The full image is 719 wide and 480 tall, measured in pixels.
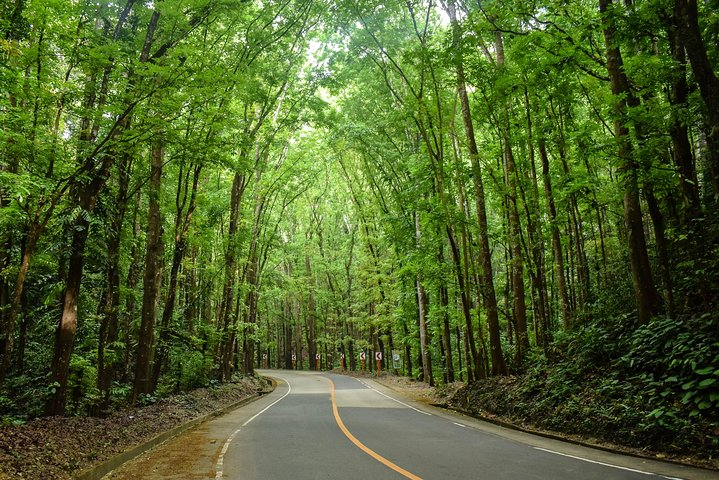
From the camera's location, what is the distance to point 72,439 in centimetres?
792

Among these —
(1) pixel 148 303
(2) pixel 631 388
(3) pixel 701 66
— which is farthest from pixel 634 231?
(1) pixel 148 303

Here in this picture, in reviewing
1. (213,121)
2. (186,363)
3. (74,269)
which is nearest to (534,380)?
(213,121)

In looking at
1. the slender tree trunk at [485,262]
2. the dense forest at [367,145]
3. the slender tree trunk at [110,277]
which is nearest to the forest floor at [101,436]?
the dense forest at [367,145]

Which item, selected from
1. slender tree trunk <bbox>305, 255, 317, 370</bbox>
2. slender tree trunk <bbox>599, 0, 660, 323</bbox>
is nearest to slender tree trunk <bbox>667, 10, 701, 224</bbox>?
slender tree trunk <bbox>599, 0, 660, 323</bbox>

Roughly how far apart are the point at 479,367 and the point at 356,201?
17867mm

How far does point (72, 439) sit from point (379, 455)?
17.4 feet

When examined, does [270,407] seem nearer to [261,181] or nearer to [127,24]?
[261,181]

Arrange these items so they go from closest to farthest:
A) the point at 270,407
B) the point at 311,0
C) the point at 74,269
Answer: the point at 74,269
the point at 311,0
the point at 270,407

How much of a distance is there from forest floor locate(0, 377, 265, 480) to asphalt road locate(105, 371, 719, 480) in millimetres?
600

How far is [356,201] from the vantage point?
106 ft

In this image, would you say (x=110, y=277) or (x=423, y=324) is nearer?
(x=110, y=277)

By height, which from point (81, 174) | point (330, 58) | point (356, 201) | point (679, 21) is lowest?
point (81, 174)

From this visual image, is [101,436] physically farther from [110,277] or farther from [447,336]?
[447,336]

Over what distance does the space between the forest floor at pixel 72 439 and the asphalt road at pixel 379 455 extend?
0.60 m
